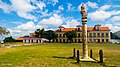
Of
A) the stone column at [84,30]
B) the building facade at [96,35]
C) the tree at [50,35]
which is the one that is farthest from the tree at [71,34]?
the stone column at [84,30]

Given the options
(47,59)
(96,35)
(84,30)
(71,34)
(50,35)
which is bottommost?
(47,59)

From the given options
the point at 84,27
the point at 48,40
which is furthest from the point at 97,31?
the point at 84,27

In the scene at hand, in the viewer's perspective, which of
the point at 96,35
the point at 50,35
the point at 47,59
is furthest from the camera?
the point at 50,35

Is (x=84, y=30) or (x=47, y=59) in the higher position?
(x=84, y=30)

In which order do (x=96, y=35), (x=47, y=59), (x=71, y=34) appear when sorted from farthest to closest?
1. (x=71, y=34)
2. (x=96, y=35)
3. (x=47, y=59)

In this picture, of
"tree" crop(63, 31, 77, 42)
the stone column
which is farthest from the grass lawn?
"tree" crop(63, 31, 77, 42)

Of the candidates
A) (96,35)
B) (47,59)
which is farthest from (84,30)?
(96,35)

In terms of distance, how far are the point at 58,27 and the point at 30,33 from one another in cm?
2778

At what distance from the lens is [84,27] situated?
65.8ft

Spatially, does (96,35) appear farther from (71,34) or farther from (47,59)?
(47,59)

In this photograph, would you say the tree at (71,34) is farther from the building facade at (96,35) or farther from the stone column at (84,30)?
the stone column at (84,30)

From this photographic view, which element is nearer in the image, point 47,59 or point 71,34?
point 47,59

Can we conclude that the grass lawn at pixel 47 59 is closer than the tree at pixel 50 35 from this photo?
Yes

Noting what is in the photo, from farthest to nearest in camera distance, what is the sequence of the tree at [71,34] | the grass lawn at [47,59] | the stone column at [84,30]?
the tree at [71,34], the stone column at [84,30], the grass lawn at [47,59]
